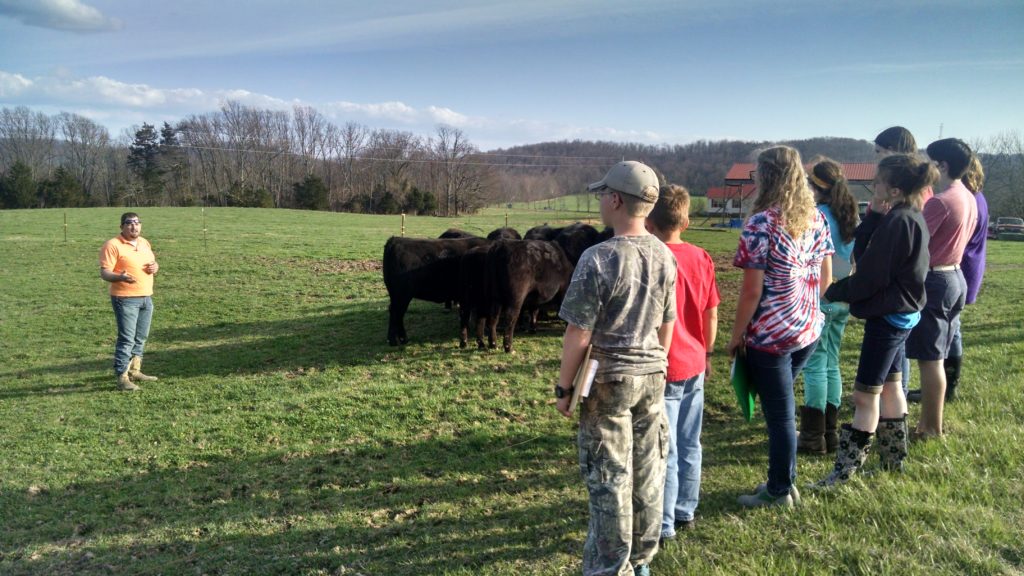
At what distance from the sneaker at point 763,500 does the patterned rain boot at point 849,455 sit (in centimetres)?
34

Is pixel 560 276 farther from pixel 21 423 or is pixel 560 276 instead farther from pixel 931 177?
pixel 21 423

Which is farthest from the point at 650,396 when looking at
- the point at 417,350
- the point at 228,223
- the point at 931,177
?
the point at 228,223

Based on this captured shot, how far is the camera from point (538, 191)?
74.1 meters

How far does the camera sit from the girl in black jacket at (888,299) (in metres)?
3.37

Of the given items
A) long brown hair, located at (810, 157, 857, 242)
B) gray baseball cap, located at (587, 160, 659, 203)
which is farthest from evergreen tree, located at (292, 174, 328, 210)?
gray baseball cap, located at (587, 160, 659, 203)

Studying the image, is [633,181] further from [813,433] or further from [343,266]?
[343,266]

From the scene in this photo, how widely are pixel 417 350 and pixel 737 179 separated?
36805 mm

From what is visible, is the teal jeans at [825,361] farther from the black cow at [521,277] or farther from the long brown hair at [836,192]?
the black cow at [521,277]

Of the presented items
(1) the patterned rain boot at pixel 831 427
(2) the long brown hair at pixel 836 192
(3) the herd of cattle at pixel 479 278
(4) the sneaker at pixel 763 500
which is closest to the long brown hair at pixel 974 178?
(2) the long brown hair at pixel 836 192

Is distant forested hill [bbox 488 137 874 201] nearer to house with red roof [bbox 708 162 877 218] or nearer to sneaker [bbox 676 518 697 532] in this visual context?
house with red roof [bbox 708 162 877 218]

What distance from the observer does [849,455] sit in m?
3.58

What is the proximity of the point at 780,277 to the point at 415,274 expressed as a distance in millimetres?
6626

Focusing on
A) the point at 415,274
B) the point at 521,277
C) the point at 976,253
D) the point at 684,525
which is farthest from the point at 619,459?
the point at 415,274

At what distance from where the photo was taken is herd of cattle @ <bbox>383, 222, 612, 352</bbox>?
8.57m
